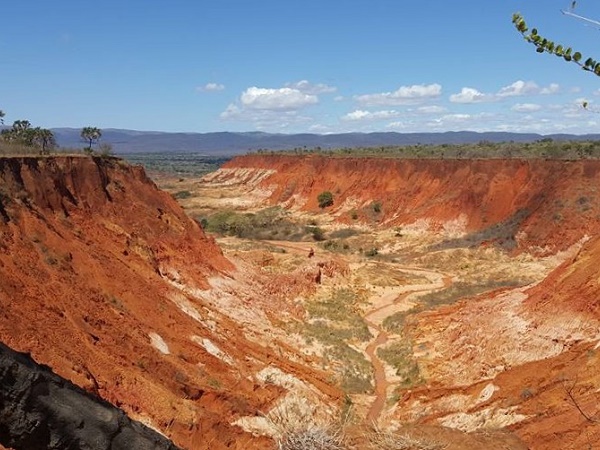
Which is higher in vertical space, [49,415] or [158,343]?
[49,415]

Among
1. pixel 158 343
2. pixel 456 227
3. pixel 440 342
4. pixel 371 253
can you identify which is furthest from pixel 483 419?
pixel 456 227

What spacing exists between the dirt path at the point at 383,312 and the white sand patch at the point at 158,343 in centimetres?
742

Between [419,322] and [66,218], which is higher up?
[66,218]

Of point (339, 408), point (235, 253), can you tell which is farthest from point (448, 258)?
point (339, 408)

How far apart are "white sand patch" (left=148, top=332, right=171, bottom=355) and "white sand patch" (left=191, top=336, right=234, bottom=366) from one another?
6.11 ft

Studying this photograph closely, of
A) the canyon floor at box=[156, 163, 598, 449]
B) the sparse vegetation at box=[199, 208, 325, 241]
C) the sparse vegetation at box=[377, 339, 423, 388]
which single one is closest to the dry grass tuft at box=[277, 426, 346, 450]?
the canyon floor at box=[156, 163, 598, 449]

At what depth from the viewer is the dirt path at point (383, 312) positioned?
24447mm

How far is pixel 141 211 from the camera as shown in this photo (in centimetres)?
3328

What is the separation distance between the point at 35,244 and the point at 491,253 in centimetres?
4036

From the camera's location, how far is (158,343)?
20609 mm

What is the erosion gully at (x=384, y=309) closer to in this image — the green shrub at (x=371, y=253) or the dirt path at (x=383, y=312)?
the dirt path at (x=383, y=312)

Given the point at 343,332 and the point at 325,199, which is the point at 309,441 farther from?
the point at 325,199

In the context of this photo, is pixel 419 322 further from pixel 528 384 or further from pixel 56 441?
pixel 56 441

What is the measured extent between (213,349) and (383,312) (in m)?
17.1
